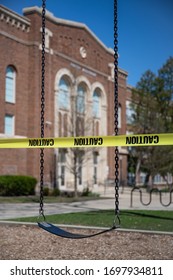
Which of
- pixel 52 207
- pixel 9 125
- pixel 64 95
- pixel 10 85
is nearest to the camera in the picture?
pixel 52 207

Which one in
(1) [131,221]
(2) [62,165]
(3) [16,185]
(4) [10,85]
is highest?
(4) [10,85]

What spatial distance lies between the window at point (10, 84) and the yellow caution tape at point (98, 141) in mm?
20422

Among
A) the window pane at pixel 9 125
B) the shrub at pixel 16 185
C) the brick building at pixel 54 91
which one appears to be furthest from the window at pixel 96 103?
the shrub at pixel 16 185

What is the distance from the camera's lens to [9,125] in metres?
28.3

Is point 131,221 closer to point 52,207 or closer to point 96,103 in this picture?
point 52,207

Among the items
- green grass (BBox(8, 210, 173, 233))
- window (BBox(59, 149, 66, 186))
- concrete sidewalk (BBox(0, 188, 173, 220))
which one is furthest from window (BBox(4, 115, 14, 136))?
green grass (BBox(8, 210, 173, 233))

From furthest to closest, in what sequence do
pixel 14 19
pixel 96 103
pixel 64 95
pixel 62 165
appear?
pixel 96 103, pixel 64 95, pixel 62 165, pixel 14 19

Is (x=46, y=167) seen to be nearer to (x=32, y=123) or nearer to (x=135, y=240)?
(x=32, y=123)

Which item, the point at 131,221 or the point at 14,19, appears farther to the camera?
the point at 14,19

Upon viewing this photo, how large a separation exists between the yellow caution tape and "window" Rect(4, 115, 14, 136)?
20.0 m

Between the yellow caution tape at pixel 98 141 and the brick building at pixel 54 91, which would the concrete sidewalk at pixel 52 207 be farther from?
the brick building at pixel 54 91

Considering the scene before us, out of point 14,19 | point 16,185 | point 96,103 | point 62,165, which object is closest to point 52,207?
point 16,185

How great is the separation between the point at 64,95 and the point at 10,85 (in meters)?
6.20

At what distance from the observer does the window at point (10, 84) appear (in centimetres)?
2827
